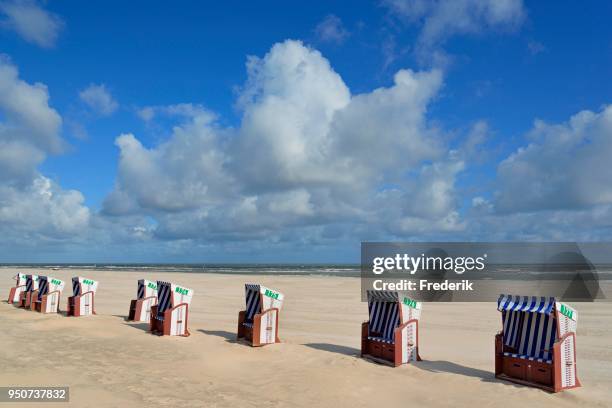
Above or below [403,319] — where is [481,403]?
below

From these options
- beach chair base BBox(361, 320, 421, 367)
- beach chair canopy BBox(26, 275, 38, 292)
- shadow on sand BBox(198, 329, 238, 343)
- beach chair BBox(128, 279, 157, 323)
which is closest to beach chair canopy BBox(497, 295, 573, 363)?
beach chair base BBox(361, 320, 421, 367)

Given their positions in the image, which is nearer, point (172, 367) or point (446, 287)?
point (172, 367)

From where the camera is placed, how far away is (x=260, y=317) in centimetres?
1163

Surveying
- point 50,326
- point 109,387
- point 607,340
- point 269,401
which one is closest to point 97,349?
point 109,387

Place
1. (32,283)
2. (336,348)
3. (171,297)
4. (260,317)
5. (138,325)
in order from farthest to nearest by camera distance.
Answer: (32,283), (138,325), (171,297), (336,348), (260,317)

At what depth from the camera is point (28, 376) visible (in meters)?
8.50

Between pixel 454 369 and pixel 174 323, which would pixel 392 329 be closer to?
pixel 454 369

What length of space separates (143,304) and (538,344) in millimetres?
11723

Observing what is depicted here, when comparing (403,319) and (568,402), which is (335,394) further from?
(568,402)

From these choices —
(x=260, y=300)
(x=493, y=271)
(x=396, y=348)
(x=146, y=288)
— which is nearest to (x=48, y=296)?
(x=146, y=288)

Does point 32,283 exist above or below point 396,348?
above

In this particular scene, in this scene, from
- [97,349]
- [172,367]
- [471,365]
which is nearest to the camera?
[172,367]

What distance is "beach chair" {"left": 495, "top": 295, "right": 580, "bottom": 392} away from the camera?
317 inches

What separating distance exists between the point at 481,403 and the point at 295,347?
16.5 ft
